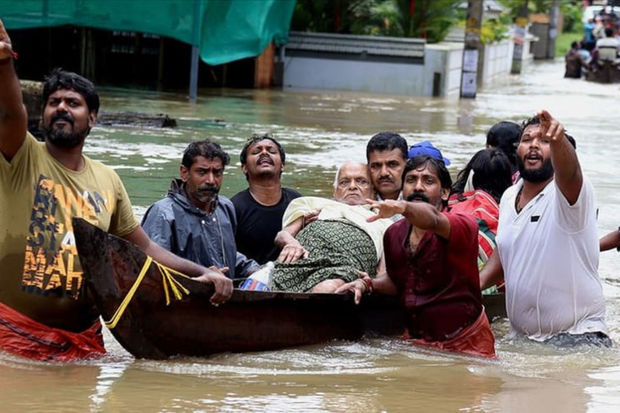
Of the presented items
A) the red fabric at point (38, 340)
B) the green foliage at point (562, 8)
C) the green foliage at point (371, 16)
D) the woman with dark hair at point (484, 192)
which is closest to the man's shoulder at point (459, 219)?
the woman with dark hair at point (484, 192)

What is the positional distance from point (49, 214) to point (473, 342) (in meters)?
2.49

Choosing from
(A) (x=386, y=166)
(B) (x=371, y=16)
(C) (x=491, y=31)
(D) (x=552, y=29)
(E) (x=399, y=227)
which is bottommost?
(E) (x=399, y=227)

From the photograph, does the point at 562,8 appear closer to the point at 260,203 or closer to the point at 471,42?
the point at 471,42

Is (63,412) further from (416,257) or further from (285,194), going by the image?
(285,194)

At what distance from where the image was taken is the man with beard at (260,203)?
796 cm

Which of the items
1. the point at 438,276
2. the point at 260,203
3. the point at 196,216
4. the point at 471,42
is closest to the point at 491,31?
the point at 471,42

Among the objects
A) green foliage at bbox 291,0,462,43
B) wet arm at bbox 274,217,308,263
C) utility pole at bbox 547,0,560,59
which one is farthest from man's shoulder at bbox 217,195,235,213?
utility pole at bbox 547,0,560,59

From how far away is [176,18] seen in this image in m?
20.9

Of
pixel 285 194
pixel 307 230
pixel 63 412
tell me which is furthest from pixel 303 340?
pixel 63 412

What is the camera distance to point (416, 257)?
665cm

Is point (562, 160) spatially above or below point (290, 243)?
above

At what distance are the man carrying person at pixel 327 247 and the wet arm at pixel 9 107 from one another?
6.82 feet

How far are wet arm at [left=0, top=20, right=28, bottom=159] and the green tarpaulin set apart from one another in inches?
582

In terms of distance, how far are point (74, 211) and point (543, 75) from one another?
3310 centimetres
